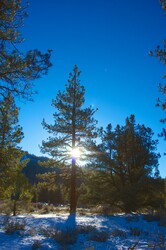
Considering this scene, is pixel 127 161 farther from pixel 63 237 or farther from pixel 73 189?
pixel 63 237

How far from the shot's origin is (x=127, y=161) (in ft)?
71.4

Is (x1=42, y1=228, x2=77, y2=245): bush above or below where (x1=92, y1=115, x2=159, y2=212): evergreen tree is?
below

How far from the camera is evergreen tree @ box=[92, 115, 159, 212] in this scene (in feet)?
68.3

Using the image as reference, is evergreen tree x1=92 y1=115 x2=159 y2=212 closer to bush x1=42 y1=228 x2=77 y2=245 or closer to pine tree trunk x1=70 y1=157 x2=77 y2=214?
pine tree trunk x1=70 y1=157 x2=77 y2=214

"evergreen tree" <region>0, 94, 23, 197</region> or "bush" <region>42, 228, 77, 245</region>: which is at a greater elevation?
"evergreen tree" <region>0, 94, 23, 197</region>

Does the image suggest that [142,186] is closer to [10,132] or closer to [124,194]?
[124,194]

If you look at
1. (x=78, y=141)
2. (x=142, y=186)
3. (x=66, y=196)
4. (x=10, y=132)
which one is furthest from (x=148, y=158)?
(x=10, y=132)

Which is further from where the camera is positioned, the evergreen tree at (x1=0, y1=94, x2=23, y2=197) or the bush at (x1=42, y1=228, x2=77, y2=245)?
the evergreen tree at (x1=0, y1=94, x2=23, y2=197)

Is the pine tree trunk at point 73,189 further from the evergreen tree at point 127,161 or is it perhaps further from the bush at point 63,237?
the bush at point 63,237

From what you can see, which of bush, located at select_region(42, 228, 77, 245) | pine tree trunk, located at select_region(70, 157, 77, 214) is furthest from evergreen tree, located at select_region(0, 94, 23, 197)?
bush, located at select_region(42, 228, 77, 245)

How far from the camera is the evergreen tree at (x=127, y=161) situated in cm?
2083

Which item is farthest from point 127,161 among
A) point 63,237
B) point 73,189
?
point 63,237

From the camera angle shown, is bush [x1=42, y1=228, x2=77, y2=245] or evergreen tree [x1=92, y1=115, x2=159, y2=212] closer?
bush [x1=42, y1=228, x2=77, y2=245]

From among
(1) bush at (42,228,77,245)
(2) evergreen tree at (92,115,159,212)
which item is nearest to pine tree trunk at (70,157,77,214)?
(2) evergreen tree at (92,115,159,212)
